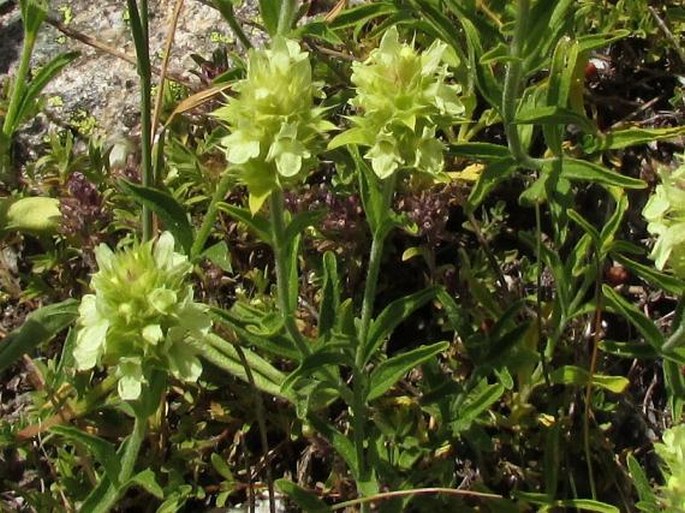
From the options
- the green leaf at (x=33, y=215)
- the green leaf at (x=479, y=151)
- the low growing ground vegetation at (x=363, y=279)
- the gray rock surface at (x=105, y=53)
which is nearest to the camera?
the low growing ground vegetation at (x=363, y=279)

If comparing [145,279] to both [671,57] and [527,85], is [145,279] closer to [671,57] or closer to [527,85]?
[527,85]

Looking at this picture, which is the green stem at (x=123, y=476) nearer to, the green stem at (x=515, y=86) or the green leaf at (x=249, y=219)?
the green leaf at (x=249, y=219)

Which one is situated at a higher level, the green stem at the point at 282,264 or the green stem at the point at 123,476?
the green stem at the point at 282,264

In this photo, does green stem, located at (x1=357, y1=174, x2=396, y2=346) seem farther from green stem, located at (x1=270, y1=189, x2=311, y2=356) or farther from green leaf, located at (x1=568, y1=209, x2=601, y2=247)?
green leaf, located at (x1=568, y1=209, x2=601, y2=247)

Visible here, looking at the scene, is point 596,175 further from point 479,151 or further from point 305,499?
point 305,499

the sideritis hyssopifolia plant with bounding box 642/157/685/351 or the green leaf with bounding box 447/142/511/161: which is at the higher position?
the green leaf with bounding box 447/142/511/161

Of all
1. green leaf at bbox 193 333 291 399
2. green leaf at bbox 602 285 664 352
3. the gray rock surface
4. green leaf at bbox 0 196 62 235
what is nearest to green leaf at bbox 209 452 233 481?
green leaf at bbox 193 333 291 399

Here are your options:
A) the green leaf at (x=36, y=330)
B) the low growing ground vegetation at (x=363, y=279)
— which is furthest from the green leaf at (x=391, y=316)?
the green leaf at (x=36, y=330)
